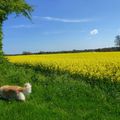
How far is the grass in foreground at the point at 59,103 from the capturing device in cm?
1118

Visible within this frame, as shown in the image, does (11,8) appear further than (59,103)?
Yes

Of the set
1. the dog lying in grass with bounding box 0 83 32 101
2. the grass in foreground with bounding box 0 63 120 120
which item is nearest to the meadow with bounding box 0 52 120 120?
the grass in foreground with bounding box 0 63 120 120

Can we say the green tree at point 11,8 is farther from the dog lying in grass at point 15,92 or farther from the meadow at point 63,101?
the dog lying in grass at point 15,92

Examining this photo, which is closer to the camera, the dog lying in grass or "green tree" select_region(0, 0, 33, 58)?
A: the dog lying in grass

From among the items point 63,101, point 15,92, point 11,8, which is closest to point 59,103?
point 63,101

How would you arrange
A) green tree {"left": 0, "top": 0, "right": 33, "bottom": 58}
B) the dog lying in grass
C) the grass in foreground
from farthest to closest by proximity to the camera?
green tree {"left": 0, "top": 0, "right": 33, "bottom": 58}
the dog lying in grass
the grass in foreground

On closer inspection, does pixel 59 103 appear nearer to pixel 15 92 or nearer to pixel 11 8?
pixel 15 92

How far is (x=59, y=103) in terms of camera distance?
507 inches

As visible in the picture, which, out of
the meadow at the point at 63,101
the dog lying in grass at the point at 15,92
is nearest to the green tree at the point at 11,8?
the meadow at the point at 63,101

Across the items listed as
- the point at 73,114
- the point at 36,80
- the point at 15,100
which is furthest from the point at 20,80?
the point at 73,114

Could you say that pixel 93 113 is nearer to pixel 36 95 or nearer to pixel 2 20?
pixel 36 95

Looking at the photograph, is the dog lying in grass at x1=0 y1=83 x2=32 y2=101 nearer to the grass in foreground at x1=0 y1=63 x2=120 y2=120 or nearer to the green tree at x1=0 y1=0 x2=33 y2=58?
the grass in foreground at x1=0 y1=63 x2=120 y2=120

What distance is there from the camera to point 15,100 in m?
12.3

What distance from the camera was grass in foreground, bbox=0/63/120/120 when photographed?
→ 36.7 ft
